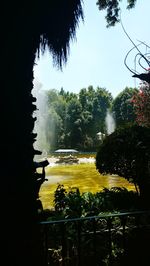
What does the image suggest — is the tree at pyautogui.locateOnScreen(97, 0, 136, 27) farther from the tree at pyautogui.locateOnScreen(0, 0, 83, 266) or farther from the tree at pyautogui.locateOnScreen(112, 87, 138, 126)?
the tree at pyautogui.locateOnScreen(112, 87, 138, 126)

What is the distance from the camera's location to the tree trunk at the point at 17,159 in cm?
290

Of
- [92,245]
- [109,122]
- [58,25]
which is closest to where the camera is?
[58,25]

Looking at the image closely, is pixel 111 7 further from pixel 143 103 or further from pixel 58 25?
pixel 143 103

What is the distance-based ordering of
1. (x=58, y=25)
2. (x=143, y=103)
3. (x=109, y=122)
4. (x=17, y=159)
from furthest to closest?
(x=109, y=122)
(x=143, y=103)
(x=58, y=25)
(x=17, y=159)

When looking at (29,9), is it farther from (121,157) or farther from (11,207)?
(121,157)

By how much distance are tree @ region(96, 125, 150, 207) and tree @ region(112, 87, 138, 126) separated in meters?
55.8

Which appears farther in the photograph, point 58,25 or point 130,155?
point 130,155

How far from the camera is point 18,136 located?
314 cm

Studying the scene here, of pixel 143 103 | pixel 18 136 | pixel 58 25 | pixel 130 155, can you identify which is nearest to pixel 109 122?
pixel 143 103

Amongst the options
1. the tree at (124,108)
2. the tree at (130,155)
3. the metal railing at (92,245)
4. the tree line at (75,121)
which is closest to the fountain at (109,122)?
the tree line at (75,121)

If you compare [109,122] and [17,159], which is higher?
[109,122]

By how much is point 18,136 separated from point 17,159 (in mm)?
248

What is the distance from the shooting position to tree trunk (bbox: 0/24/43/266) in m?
2.90

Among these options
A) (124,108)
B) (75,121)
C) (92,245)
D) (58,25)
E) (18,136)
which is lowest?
(92,245)
